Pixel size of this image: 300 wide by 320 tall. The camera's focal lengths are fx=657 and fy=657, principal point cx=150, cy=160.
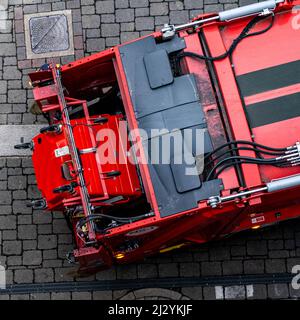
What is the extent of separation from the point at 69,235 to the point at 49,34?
354cm

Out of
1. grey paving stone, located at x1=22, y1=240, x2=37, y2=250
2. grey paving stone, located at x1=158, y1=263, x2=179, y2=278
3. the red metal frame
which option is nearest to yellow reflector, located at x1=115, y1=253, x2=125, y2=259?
the red metal frame

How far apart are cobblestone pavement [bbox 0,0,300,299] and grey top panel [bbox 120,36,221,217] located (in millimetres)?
2825

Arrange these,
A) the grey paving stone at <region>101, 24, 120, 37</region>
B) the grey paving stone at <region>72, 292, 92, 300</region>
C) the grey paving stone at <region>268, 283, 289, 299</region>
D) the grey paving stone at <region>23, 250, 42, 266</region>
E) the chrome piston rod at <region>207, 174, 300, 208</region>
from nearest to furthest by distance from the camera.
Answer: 1. the chrome piston rod at <region>207, 174, 300, 208</region>
2. the grey paving stone at <region>268, 283, 289, 299</region>
3. the grey paving stone at <region>72, 292, 92, 300</region>
4. the grey paving stone at <region>23, 250, 42, 266</region>
5. the grey paving stone at <region>101, 24, 120, 37</region>

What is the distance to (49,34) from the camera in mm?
11562

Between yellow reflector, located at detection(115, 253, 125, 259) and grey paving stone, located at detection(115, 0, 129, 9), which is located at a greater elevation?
grey paving stone, located at detection(115, 0, 129, 9)

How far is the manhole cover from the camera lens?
11531 mm

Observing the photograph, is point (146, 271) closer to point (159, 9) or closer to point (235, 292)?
point (235, 292)

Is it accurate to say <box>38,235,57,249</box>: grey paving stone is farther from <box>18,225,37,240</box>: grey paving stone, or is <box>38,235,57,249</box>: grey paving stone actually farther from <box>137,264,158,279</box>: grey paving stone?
<box>137,264,158,279</box>: grey paving stone

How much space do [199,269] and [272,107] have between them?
356 cm

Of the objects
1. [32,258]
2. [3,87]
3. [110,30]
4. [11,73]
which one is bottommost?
[32,258]

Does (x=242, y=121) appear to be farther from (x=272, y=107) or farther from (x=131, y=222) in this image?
(x=131, y=222)

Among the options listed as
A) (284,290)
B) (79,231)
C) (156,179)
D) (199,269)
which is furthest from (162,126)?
(284,290)

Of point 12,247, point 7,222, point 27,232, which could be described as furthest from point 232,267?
point 7,222
